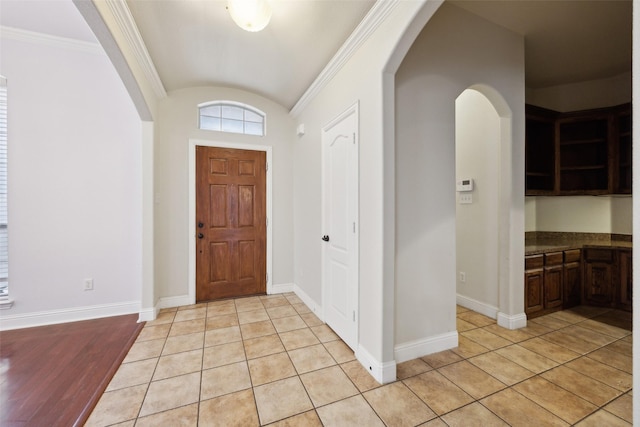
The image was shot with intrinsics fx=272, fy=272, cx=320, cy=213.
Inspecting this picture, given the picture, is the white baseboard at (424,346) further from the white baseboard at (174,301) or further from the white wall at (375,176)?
the white baseboard at (174,301)

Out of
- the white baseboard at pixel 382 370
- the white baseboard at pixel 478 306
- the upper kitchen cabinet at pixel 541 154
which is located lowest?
the white baseboard at pixel 382 370

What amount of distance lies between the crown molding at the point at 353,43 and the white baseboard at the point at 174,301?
2959mm

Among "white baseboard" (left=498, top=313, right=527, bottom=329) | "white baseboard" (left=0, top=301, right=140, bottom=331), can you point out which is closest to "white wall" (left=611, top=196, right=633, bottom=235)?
"white baseboard" (left=498, top=313, right=527, bottom=329)

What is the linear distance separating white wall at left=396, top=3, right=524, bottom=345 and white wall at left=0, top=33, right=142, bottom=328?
9.70 feet

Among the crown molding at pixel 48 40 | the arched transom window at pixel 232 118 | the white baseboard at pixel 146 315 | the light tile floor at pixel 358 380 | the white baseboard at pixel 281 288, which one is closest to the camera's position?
the light tile floor at pixel 358 380

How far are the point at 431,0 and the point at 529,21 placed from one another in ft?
5.35

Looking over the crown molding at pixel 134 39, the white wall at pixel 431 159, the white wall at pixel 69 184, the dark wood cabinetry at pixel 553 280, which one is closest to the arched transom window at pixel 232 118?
the crown molding at pixel 134 39

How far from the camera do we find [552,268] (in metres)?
3.02

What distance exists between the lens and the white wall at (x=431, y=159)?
6.91ft

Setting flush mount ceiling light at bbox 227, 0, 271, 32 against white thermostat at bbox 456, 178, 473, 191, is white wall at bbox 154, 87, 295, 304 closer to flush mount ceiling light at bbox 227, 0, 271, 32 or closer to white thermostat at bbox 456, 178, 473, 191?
flush mount ceiling light at bbox 227, 0, 271, 32

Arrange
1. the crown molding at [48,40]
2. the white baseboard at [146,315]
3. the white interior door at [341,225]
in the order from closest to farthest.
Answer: the white interior door at [341,225] < the crown molding at [48,40] < the white baseboard at [146,315]

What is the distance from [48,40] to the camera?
281 cm

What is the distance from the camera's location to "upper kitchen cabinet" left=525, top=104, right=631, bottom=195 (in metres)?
3.25

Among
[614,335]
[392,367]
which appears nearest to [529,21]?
[614,335]
